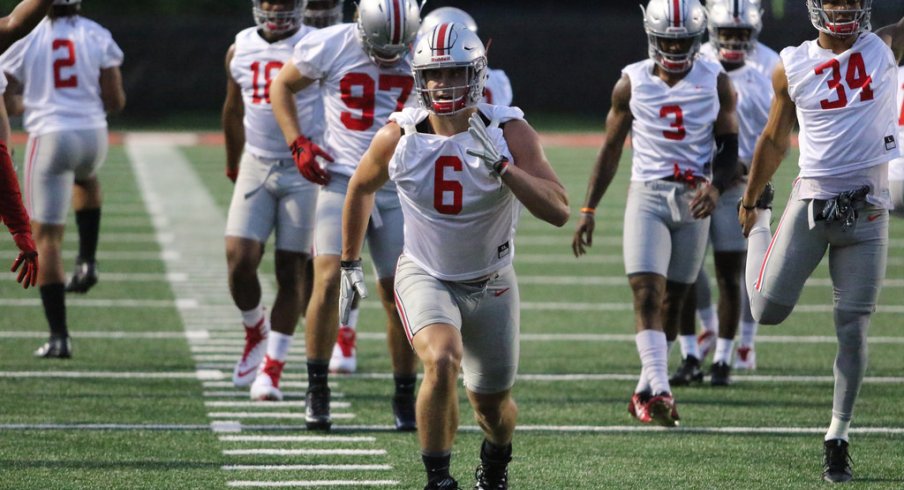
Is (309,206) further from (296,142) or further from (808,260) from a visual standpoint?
(808,260)

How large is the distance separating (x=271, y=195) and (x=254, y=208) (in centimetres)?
11

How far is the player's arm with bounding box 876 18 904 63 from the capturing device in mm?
5856

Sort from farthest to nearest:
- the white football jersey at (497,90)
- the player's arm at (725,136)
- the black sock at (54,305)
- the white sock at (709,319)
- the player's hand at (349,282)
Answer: the white sock at (709,319)
the black sock at (54,305)
the white football jersey at (497,90)
the player's arm at (725,136)
the player's hand at (349,282)

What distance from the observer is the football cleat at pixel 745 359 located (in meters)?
8.62

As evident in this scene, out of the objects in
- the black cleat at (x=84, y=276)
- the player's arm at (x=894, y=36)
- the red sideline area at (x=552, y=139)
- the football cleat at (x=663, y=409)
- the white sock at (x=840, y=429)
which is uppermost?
the player's arm at (x=894, y=36)

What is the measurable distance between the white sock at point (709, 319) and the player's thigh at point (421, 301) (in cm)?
361

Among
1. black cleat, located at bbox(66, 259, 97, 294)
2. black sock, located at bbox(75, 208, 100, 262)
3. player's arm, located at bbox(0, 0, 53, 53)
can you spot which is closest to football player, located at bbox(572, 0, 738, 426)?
player's arm, located at bbox(0, 0, 53, 53)

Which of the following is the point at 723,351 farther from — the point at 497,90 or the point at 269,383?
the point at 269,383

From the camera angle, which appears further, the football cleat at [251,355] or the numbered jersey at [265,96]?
the football cleat at [251,355]

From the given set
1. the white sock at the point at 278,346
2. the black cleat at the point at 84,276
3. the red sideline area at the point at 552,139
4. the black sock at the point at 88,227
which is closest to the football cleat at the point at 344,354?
the white sock at the point at 278,346

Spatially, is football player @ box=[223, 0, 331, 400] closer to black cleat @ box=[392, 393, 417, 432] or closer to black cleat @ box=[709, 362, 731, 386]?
black cleat @ box=[392, 393, 417, 432]

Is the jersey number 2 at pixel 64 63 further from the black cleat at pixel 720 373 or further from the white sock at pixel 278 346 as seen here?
the black cleat at pixel 720 373

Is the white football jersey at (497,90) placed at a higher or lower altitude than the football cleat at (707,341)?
higher

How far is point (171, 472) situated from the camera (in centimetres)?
589
